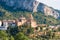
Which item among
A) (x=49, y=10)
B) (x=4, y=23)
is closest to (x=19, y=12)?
(x=49, y=10)

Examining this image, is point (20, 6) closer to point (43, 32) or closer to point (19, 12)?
point (19, 12)

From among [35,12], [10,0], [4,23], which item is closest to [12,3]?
[10,0]

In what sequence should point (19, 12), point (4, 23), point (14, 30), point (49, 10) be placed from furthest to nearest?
point (49, 10), point (19, 12), point (4, 23), point (14, 30)

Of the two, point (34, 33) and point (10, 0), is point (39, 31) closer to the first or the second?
point (34, 33)

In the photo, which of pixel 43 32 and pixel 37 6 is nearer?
pixel 43 32

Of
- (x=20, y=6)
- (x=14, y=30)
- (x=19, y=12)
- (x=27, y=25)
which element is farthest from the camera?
(x=20, y=6)

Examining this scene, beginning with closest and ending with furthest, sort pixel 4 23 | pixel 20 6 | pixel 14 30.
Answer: pixel 14 30, pixel 4 23, pixel 20 6

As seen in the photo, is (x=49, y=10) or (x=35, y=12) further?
(x=49, y=10)

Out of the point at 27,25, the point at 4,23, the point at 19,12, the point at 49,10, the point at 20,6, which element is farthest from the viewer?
the point at 49,10

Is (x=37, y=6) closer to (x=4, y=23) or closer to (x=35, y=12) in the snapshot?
(x=35, y=12)
